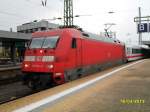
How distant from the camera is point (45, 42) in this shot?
13.7 metres

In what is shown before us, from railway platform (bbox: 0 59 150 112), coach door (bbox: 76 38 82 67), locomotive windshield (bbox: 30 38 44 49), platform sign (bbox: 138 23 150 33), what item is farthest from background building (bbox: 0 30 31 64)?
platform sign (bbox: 138 23 150 33)

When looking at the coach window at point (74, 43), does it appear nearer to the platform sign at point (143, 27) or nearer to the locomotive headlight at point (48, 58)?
the locomotive headlight at point (48, 58)

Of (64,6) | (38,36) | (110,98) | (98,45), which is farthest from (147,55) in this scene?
(110,98)

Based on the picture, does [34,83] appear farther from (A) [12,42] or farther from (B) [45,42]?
(A) [12,42]

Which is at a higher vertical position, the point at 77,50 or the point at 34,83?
the point at 77,50

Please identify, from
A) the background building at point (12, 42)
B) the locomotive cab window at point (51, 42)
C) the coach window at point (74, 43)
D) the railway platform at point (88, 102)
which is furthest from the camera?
the background building at point (12, 42)

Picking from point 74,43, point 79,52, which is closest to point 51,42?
point 74,43

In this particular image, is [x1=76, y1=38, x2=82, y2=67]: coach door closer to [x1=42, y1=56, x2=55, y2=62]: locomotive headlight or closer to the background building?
[x1=42, y1=56, x2=55, y2=62]: locomotive headlight

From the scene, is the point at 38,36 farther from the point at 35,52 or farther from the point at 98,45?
the point at 98,45

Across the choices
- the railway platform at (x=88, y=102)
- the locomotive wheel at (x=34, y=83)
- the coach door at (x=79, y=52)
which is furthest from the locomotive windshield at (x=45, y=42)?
the railway platform at (x=88, y=102)

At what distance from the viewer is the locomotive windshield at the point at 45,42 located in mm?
13297

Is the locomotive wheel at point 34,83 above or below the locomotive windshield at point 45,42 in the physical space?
below

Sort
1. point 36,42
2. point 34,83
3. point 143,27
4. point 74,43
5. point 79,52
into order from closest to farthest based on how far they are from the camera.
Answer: point 34,83 → point 74,43 → point 36,42 → point 79,52 → point 143,27

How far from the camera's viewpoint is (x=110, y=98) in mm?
8164
